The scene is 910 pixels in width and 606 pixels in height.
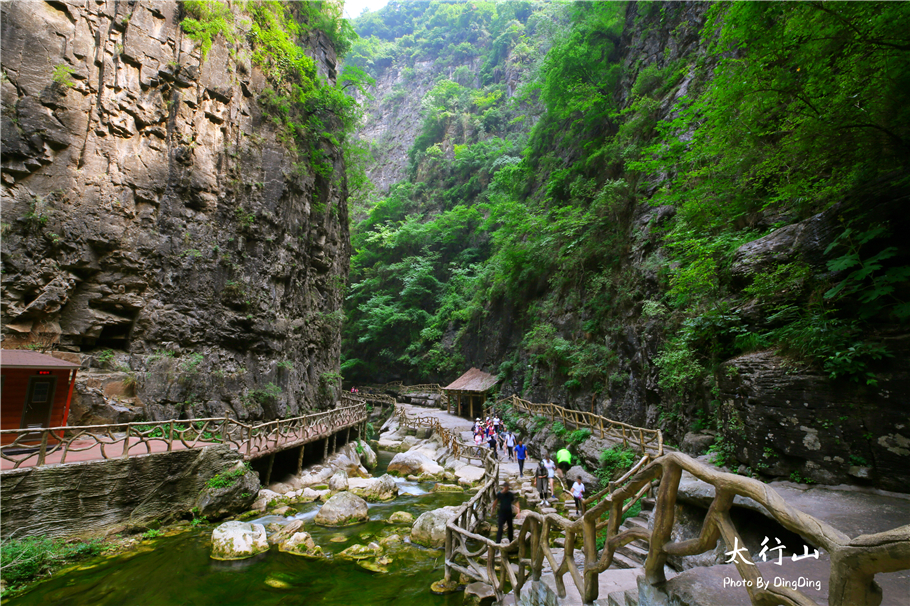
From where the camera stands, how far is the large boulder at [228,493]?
9352 mm

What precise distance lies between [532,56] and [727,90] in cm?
4237

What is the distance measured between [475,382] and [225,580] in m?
21.0

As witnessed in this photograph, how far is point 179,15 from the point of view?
15.6m

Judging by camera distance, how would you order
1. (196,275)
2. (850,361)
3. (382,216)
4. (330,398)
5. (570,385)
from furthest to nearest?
(382,216) < (330,398) < (570,385) < (196,275) < (850,361)

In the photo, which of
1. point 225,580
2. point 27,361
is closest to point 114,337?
point 27,361

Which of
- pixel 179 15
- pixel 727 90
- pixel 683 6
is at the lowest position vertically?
pixel 727 90

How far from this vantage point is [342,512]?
10070mm

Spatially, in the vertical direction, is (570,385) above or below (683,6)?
below

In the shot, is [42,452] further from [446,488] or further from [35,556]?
[446,488]

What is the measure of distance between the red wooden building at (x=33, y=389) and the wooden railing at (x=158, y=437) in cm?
36

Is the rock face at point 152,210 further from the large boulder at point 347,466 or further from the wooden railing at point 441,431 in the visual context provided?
the wooden railing at point 441,431

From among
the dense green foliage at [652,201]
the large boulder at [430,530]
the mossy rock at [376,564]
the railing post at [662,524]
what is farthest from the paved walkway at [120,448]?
the dense green foliage at [652,201]

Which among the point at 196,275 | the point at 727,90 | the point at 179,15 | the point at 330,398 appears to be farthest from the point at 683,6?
the point at 330,398

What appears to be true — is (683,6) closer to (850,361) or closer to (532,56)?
(850,361)
